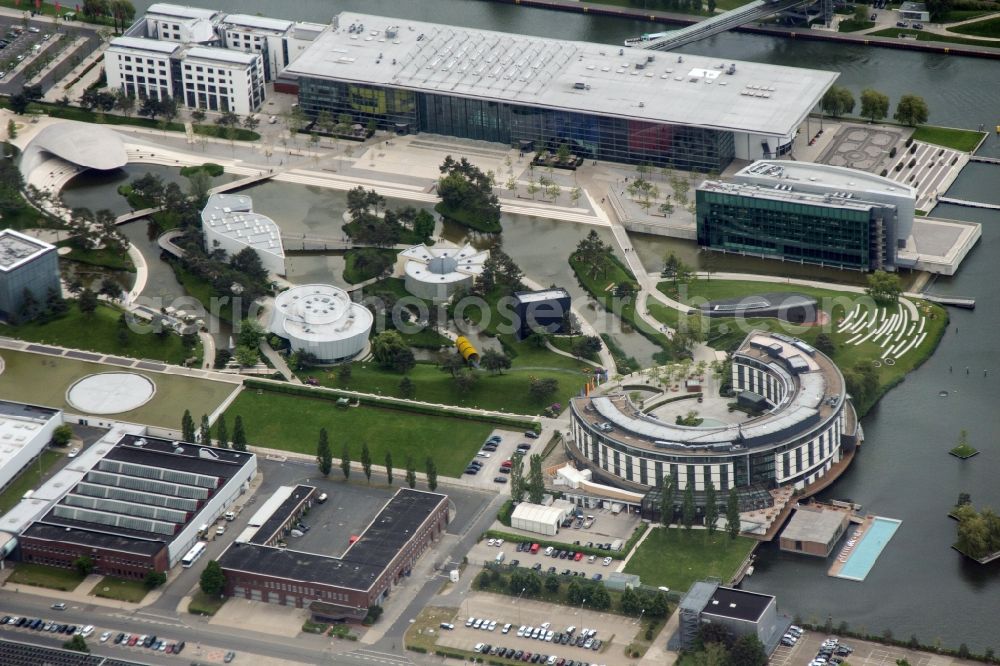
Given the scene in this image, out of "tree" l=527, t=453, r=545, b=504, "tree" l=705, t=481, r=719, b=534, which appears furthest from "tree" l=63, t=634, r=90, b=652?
"tree" l=705, t=481, r=719, b=534

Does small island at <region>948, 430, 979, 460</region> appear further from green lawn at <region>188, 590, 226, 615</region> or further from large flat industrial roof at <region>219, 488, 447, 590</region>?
green lawn at <region>188, 590, 226, 615</region>

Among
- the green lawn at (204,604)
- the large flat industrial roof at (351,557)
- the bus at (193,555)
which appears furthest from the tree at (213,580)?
the bus at (193,555)

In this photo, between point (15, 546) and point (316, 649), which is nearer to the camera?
point (316, 649)

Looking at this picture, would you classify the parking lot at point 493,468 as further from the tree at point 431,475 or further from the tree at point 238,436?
the tree at point 238,436

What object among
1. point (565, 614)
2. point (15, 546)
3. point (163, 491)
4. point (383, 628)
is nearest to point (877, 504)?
point (565, 614)

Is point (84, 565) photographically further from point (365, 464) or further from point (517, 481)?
point (517, 481)

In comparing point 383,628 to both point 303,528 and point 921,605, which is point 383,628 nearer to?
point 303,528
